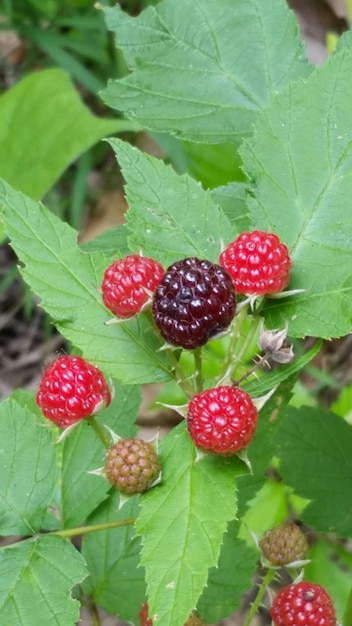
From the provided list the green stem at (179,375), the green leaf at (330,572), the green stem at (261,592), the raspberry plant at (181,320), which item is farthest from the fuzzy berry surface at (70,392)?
the green leaf at (330,572)

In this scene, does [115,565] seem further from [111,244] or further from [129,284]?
[129,284]

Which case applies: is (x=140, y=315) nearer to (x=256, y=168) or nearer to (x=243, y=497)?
(x=256, y=168)

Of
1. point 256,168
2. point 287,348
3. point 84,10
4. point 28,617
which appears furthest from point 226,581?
point 84,10

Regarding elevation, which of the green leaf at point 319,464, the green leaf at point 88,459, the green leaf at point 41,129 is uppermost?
the green leaf at point 41,129

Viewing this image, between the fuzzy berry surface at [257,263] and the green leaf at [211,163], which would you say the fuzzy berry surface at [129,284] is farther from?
the green leaf at [211,163]

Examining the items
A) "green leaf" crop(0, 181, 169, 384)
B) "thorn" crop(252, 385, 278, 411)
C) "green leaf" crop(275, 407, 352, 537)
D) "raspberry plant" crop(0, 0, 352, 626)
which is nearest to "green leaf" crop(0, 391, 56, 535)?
"raspberry plant" crop(0, 0, 352, 626)

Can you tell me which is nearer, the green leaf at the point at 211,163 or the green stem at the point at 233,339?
the green stem at the point at 233,339
